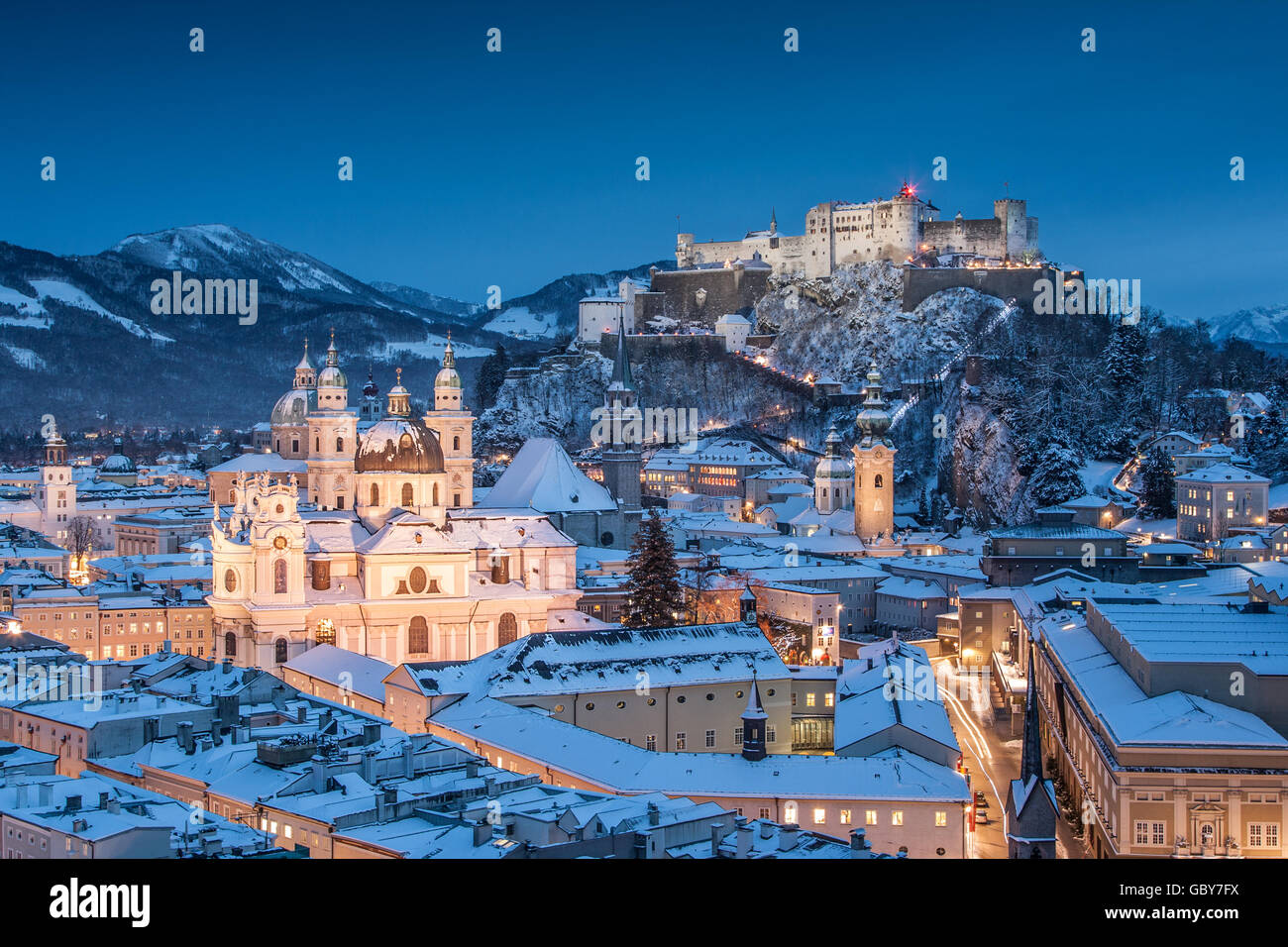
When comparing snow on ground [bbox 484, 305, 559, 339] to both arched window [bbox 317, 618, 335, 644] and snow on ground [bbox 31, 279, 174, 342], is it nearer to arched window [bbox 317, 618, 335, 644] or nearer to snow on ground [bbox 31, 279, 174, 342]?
snow on ground [bbox 31, 279, 174, 342]

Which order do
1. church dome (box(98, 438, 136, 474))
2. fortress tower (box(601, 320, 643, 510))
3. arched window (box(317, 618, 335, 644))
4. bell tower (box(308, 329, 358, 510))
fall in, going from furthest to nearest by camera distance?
church dome (box(98, 438, 136, 474)) < fortress tower (box(601, 320, 643, 510)) < bell tower (box(308, 329, 358, 510)) < arched window (box(317, 618, 335, 644))

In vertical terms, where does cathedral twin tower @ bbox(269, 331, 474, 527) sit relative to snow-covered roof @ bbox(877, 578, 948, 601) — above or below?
above

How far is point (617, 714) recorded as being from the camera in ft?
111

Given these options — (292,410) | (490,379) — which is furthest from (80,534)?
(490,379)

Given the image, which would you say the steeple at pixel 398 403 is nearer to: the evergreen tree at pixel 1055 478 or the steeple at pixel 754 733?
the steeple at pixel 754 733

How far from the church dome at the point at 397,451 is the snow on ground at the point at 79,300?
342ft

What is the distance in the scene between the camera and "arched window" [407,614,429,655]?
44875 millimetres

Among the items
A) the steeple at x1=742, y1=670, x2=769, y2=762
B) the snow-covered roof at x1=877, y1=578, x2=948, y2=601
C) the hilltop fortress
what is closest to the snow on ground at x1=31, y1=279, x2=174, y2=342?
the hilltop fortress

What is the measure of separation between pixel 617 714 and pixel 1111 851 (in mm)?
12094

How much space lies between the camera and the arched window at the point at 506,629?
46.2 m

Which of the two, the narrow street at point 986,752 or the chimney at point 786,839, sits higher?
the chimney at point 786,839

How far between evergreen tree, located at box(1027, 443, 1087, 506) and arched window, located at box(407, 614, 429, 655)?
3395 centimetres

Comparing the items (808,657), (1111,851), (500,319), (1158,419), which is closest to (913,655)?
(808,657)

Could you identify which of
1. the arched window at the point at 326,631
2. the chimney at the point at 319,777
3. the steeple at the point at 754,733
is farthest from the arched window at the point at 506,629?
the chimney at the point at 319,777
